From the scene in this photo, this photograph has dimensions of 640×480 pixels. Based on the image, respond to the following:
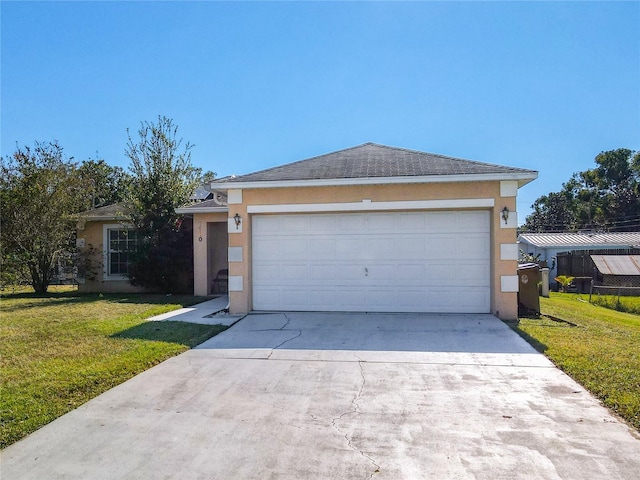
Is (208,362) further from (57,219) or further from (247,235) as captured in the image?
(57,219)

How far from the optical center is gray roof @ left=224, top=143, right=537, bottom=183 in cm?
910

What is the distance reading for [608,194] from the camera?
144ft

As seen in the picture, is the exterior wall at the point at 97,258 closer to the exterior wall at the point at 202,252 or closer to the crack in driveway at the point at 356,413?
the exterior wall at the point at 202,252

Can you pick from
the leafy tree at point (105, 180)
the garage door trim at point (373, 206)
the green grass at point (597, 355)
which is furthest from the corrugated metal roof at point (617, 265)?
the leafy tree at point (105, 180)

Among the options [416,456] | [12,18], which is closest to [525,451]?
[416,456]

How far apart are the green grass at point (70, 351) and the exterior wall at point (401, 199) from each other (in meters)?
1.76

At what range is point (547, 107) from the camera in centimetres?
1344

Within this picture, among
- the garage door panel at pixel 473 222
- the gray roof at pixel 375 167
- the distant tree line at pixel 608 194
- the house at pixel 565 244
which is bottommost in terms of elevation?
the house at pixel 565 244

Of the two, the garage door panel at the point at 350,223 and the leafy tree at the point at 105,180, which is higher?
the leafy tree at the point at 105,180

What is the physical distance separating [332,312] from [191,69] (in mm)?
7625

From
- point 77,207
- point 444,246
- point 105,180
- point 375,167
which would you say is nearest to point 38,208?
point 77,207

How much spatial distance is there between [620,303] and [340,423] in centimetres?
1457

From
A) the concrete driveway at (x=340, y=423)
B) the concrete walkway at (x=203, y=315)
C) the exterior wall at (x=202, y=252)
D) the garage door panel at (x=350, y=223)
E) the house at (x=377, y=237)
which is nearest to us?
the concrete driveway at (x=340, y=423)

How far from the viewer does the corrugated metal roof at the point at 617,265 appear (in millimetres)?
17469
